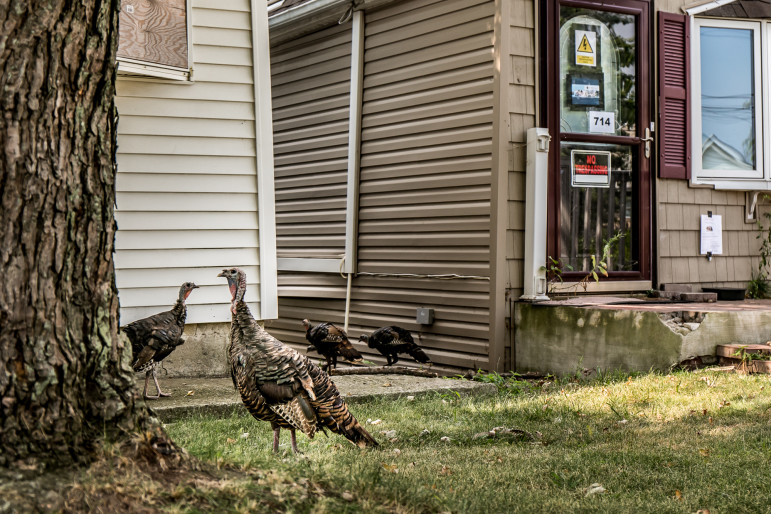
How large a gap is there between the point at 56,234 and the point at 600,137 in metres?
6.73

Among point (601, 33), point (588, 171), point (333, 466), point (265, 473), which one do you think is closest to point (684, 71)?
point (601, 33)

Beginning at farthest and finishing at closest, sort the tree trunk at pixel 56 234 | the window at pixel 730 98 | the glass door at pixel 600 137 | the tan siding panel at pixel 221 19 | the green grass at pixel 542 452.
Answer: the window at pixel 730 98, the glass door at pixel 600 137, the tan siding panel at pixel 221 19, the green grass at pixel 542 452, the tree trunk at pixel 56 234

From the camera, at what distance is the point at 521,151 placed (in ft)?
27.6

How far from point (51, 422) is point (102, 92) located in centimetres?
120

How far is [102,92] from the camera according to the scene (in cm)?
317

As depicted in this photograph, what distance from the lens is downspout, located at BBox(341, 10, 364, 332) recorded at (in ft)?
33.3

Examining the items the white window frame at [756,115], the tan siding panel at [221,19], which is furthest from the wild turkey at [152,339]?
the white window frame at [756,115]

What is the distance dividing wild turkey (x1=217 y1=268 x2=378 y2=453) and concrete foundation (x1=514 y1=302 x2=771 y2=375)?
3.54 metres

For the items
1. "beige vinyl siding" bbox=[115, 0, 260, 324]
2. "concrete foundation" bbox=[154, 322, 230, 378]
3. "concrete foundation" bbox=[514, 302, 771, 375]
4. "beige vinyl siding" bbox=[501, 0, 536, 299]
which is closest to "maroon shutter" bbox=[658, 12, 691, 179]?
"beige vinyl siding" bbox=[501, 0, 536, 299]

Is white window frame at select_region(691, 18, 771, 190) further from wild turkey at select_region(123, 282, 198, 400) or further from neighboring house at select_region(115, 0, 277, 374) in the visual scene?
wild turkey at select_region(123, 282, 198, 400)

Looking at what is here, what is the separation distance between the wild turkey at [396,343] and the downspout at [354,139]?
4.64 ft

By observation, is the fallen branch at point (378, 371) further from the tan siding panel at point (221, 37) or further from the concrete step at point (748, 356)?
the tan siding panel at point (221, 37)

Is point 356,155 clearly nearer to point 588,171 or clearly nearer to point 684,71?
point 588,171

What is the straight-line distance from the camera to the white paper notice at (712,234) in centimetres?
944
